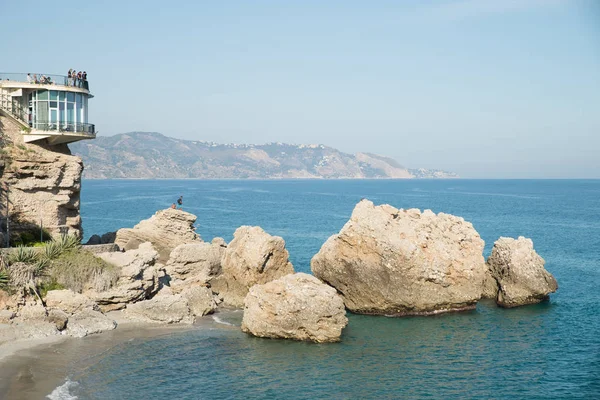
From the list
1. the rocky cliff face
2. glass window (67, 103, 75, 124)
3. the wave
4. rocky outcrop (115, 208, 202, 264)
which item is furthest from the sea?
glass window (67, 103, 75, 124)

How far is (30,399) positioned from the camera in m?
23.7

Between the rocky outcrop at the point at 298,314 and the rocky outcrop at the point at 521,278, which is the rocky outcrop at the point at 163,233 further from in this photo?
the rocky outcrop at the point at 521,278

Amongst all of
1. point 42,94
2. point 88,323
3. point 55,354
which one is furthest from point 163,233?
point 55,354

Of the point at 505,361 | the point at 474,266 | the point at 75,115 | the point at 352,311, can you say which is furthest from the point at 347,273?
the point at 75,115

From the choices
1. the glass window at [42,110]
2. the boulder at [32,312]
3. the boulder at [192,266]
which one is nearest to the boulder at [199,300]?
the boulder at [192,266]

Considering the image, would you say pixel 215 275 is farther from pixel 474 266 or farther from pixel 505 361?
pixel 505 361

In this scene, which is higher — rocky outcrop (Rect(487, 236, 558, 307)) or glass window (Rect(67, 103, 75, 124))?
glass window (Rect(67, 103, 75, 124))

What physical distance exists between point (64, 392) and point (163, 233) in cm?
2204

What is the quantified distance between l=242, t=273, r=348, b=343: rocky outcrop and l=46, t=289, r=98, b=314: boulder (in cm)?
786

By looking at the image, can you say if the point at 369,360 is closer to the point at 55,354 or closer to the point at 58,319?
the point at 55,354

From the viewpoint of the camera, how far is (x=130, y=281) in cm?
3603

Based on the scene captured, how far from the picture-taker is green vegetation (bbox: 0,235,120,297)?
110 ft

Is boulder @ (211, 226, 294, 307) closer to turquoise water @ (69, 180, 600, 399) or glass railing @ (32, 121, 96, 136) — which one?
→ turquoise water @ (69, 180, 600, 399)

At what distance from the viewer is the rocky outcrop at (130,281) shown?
35.3 metres
